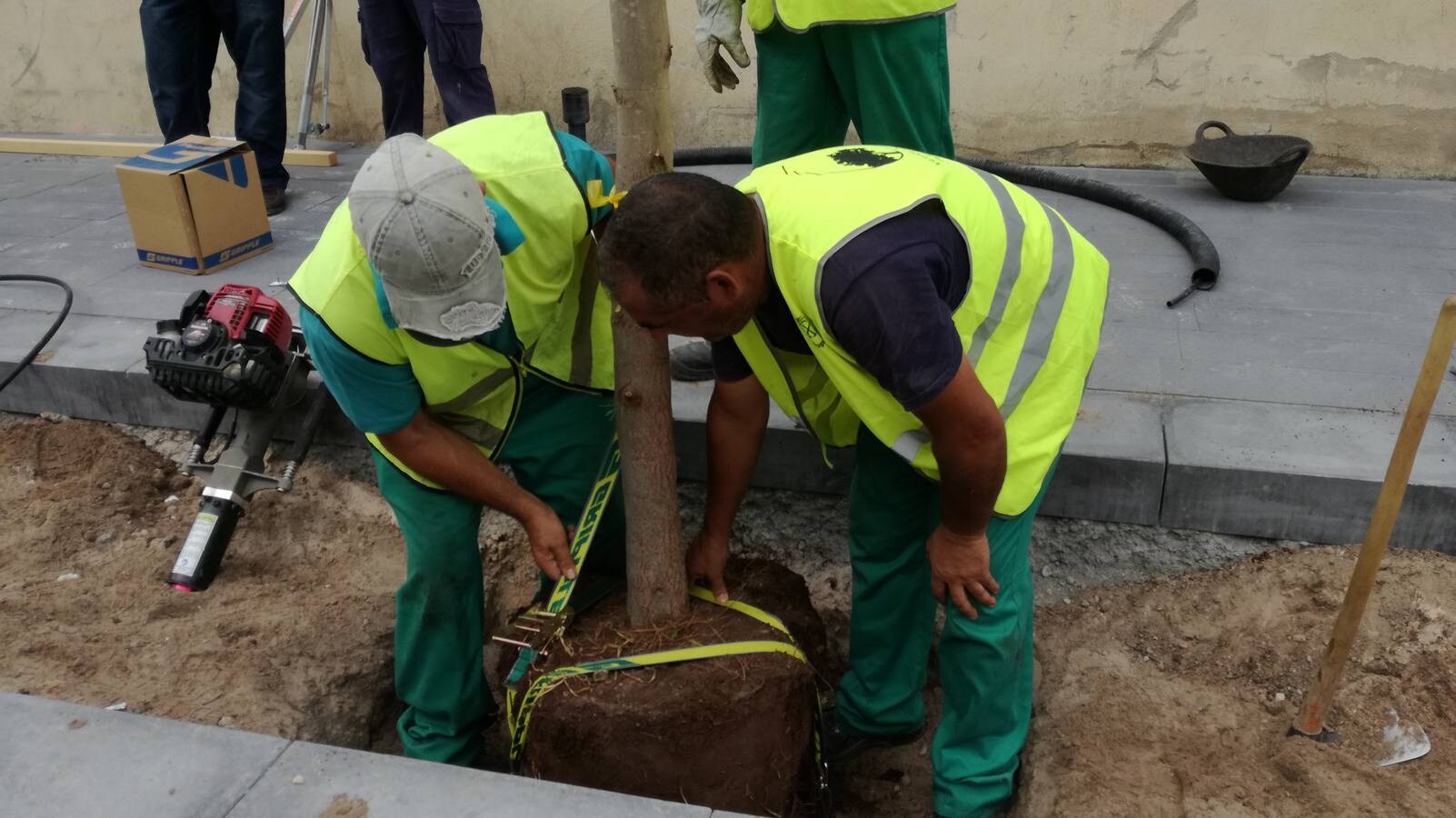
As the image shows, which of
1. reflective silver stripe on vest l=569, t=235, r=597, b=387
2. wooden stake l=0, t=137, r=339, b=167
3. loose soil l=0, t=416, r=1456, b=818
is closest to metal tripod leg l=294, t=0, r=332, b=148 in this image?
wooden stake l=0, t=137, r=339, b=167

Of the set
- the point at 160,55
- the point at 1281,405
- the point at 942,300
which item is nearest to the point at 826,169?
the point at 942,300

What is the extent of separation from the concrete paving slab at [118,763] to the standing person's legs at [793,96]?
2.07 meters

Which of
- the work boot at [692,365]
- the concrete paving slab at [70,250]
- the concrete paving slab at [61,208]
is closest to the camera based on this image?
the work boot at [692,365]

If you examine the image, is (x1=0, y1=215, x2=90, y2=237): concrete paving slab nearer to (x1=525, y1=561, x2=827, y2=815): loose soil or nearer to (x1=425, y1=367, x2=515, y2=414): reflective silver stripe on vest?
(x1=425, y1=367, x2=515, y2=414): reflective silver stripe on vest

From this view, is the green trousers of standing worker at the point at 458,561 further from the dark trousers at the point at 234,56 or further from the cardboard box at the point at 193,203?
the dark trousers at the point at 234,56

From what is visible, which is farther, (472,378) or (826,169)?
(472,378)

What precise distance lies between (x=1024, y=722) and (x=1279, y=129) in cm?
382

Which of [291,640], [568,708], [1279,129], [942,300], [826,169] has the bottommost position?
[291,640]

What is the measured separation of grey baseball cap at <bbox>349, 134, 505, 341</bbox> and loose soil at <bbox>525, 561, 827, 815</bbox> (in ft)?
2.48

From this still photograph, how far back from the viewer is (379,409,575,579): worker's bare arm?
7.51 feet

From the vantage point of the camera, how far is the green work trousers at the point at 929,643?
86.5 inches

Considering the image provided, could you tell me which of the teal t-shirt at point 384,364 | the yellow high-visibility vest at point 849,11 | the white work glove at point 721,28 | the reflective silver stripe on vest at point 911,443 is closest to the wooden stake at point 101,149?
the white work glove at point 721,28

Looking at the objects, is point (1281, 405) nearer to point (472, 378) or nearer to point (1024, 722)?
point (1024, 722)

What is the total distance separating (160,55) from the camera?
4.93 metres
